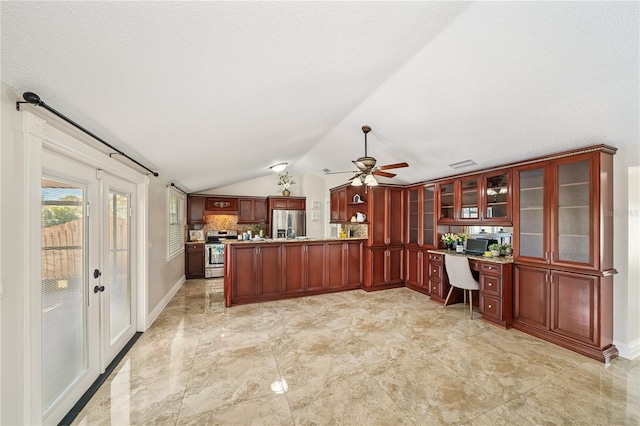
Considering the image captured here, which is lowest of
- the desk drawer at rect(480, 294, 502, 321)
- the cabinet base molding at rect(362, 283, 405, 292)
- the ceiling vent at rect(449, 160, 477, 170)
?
the cabinet base molding at rect(362, 283, 405, 292)

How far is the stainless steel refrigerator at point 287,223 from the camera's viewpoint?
23.8ft

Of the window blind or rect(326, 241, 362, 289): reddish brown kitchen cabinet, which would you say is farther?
rect(326, 241, 362, 289): reddish brown kitchen cabinet

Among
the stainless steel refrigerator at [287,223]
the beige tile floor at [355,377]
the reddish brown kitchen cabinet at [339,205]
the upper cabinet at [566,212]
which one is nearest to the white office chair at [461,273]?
the beige tile floor at [355,377]

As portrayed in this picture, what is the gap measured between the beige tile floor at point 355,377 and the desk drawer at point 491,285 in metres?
0.47

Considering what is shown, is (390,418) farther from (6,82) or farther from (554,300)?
(6,82)

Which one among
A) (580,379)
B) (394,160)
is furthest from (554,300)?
(394,160)

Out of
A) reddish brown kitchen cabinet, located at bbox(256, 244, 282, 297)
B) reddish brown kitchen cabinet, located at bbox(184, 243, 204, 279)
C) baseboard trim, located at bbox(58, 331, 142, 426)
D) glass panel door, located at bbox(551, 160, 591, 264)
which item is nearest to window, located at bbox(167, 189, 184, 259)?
reddish brown kitchen cabinet, located at bbox(184, 243, 204, 279)

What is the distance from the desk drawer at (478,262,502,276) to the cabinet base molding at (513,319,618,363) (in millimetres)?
743

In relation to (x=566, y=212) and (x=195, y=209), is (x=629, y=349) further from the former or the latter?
(x=195, y=209)

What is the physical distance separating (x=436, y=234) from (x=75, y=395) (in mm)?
5277

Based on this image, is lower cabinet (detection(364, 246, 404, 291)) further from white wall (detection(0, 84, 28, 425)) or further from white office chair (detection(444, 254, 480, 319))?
white wall (detection(0, 84, 28, 425))

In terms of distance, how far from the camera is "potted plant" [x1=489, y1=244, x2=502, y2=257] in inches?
155

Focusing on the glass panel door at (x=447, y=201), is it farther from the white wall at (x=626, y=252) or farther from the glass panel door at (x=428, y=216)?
the white wall at (x=626, y=252)

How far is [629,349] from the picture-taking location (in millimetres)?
2789
